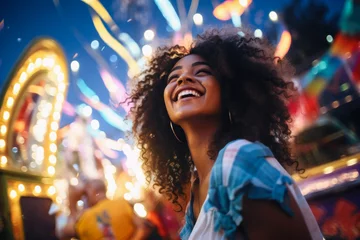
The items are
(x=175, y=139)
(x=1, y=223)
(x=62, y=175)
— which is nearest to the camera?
(x=175, y=139)

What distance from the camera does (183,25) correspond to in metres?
6.68

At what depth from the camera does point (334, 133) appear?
5.01 metres

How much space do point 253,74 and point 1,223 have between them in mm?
3056

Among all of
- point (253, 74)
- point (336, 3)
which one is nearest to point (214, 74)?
point (253, 74)

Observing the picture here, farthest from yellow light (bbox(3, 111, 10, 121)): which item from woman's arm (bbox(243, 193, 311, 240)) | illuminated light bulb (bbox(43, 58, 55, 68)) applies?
woman's arm (bbox(243, 193, 311, 240))

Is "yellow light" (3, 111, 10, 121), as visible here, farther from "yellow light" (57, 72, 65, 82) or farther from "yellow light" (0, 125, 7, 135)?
"yellow light" (57, 72, 65, 82)

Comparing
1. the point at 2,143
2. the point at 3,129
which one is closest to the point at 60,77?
the point at 3,129

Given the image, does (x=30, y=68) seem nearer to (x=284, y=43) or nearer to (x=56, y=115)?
(x=56, y=115)

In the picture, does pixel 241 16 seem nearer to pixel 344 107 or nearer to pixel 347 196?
pixel 344 107

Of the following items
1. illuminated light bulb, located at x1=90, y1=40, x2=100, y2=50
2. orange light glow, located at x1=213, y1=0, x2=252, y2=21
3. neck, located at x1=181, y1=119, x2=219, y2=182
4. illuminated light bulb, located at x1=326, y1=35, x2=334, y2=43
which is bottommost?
neck, located at x1=181, y1=119, x2=219, y2=182

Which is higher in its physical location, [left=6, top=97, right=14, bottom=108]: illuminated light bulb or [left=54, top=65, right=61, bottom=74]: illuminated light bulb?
[left=54, top=65, right=61, bottom=74]: illuminated light bulb

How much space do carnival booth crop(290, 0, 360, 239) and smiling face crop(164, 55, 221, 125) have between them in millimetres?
2788

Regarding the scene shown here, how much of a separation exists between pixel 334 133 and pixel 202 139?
13.7ft

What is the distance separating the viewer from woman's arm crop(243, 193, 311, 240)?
2.78ft
